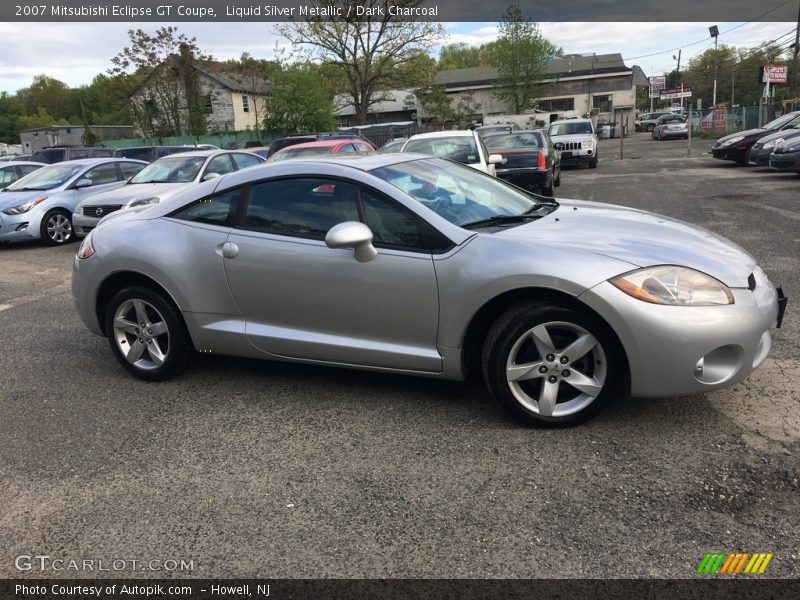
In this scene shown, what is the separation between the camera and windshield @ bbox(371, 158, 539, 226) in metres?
4.04

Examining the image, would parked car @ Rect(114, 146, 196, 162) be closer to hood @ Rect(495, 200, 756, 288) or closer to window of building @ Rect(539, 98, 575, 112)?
hood @ Rect(495, 200, 756, 288)

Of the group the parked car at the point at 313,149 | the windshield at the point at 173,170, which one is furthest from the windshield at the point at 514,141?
the windshield at the point at 173,170

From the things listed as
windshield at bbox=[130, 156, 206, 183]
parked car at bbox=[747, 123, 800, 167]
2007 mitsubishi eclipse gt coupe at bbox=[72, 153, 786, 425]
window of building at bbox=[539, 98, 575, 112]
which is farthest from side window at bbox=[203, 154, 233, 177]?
window of building at bbox=[539, 98, 575, 112]

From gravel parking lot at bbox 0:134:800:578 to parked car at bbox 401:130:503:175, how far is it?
21.8 ft

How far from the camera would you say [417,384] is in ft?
14.4

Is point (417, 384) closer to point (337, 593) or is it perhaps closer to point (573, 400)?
point (573, 400)

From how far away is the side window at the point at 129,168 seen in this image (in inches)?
529

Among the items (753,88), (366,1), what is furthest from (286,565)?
(753,88)

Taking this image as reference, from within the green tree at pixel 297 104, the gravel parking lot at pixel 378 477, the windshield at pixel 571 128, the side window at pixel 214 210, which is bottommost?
the gravel parking lot at pixel 378 477

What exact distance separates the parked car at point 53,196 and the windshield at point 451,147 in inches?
232

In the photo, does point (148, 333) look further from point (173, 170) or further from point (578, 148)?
point (578, 148)

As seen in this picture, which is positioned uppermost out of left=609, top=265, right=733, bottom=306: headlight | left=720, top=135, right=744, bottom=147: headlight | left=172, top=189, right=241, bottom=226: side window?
left=720, top=135, right=744, bottom=147: headlight

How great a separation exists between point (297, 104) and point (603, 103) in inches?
1494

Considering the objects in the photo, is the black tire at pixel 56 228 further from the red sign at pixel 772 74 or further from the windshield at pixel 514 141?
the red sign at pixel 772 74
